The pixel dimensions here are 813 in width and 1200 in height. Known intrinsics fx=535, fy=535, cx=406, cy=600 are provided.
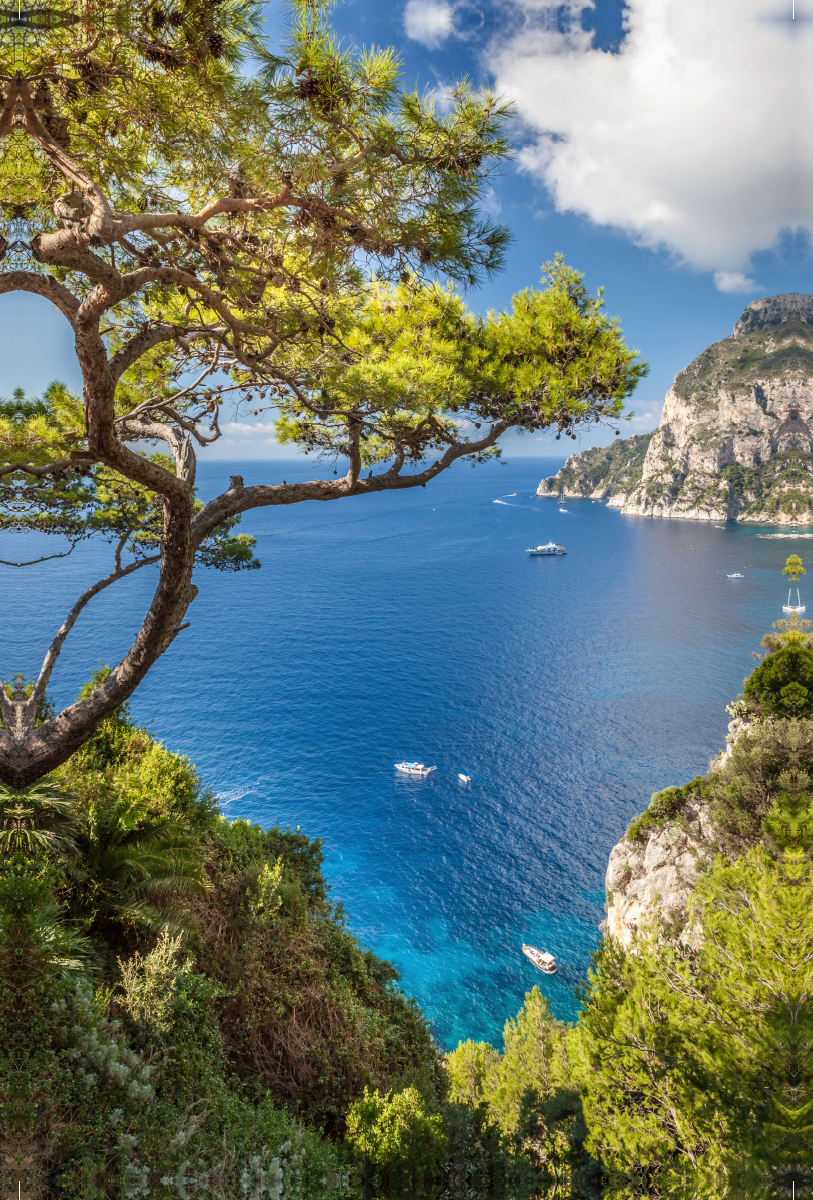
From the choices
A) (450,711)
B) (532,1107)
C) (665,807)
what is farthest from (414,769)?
(532,1107)

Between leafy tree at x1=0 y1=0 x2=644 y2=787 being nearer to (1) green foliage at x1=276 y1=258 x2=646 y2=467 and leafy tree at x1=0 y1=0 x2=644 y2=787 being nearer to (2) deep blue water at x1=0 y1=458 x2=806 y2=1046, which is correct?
(1) green foliage at x1=276 y1=258 x2=646 y2=467

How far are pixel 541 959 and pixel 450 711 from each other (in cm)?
1983

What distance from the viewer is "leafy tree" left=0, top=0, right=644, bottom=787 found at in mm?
3332

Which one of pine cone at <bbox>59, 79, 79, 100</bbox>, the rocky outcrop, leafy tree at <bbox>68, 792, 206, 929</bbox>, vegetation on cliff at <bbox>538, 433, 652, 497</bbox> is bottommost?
the rocky outcrop

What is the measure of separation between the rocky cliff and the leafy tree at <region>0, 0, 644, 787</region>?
120m

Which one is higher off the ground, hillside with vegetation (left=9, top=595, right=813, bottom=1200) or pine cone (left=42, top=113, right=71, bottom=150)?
pine cone (left=42, top=113, right=71, bottom=150)

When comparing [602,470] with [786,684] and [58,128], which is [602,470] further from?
[58,128]

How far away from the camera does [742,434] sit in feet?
385

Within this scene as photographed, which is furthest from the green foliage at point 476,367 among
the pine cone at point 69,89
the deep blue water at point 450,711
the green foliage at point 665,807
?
the deep blue water at point 450,711

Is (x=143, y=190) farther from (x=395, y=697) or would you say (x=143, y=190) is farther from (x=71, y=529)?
(x=395, y=697)

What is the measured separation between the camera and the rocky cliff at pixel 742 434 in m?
110

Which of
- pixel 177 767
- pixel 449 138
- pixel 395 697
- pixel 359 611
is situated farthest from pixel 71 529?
pixel 359 611

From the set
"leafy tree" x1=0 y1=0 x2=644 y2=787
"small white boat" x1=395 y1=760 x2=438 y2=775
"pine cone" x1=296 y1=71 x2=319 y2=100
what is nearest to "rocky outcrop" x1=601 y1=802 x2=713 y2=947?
"small white boat" x1=395 y1=760 x2=438 y2=775

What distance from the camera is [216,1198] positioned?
383cm
